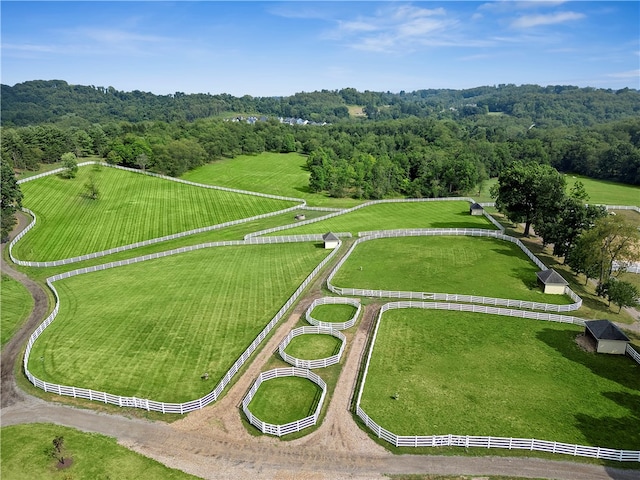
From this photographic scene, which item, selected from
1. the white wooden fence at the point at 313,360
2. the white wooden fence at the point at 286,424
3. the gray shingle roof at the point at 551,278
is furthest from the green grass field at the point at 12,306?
the gray shingle roof at the point at 551,278

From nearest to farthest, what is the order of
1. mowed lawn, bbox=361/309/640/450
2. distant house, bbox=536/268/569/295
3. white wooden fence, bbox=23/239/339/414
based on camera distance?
mowed lawn, bbox=361/309/640/450, white wooden fence, bbox=23/239/339/414, distant house, bbox=536/268/569/295

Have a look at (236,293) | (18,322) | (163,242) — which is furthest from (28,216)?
(236,293)

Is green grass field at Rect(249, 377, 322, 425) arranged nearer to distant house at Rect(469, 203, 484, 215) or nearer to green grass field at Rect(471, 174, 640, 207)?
distant house at Rect(469, 203, 484, 215)

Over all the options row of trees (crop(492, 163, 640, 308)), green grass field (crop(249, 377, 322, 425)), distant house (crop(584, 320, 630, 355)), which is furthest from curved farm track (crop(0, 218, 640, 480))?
row of trees (crop(492, 163, 640, 308))

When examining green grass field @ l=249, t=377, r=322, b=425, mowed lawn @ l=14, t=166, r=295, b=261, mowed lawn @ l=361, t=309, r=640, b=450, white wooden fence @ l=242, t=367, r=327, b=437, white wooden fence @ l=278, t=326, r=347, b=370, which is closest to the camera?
white wooden fence @ l=242, t=367, r=327, b=437

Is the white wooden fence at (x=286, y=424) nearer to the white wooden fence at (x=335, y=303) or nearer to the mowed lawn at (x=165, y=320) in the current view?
the mowed lawn at (x=165, y=320)

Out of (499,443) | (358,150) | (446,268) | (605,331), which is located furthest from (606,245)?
(358,150)

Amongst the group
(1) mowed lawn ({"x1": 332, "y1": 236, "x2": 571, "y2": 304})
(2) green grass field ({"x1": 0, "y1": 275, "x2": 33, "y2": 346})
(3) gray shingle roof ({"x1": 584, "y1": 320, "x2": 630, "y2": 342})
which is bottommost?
(2) green grass field ({"x1": 0, "y1": 275, "x2": 33, "y2": 346})

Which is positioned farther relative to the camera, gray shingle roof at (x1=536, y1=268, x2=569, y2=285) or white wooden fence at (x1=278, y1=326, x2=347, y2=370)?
gray shingle roof at (x1=536, y1=268, x2=569, y2=285)
